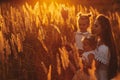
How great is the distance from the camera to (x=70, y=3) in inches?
160

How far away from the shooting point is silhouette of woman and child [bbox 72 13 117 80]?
3.87 meters

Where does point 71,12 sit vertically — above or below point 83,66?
above

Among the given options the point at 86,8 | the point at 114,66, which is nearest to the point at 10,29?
the point at 86,8

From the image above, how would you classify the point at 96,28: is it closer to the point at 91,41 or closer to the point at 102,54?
the point at 91,41

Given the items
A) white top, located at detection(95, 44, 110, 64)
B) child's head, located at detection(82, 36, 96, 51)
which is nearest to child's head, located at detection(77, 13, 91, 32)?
child's head, located at detection(82, 36, 96, 51)

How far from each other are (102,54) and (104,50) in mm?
45

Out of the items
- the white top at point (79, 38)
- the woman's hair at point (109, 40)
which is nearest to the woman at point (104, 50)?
the woman's hair at point (109, 40)

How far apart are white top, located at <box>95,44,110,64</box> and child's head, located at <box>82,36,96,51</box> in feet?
0.18

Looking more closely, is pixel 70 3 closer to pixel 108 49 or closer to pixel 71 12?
pixel 71 12

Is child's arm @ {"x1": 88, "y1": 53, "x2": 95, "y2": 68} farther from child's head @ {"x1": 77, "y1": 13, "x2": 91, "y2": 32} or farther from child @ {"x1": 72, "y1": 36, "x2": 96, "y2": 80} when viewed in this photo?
child's head @ {"x1": 77, "y1": 13, "x2": 91, "y2": 32}

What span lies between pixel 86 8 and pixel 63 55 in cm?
53

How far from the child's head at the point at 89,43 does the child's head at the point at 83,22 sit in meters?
0.10

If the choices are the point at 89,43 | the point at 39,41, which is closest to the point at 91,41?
the point at 89,43

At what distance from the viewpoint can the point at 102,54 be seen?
12.8 ft
